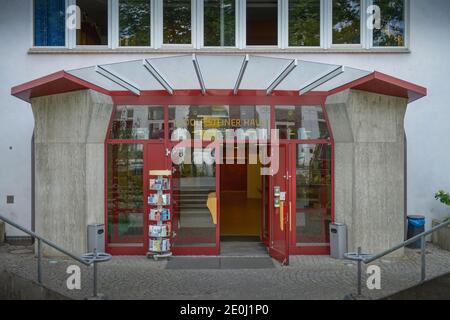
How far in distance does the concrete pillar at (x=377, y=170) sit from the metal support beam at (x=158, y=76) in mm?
3423

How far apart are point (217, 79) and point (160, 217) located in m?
2.94

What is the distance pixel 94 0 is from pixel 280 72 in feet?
17.5

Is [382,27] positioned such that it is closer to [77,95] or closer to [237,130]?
[237,130]

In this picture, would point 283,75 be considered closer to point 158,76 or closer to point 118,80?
point 158,76

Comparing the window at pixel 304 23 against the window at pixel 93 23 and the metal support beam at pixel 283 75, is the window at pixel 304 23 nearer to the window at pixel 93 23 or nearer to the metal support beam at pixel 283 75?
the metal support beam at pixel 283 75

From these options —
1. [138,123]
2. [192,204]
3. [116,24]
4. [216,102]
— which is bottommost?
[192,204]

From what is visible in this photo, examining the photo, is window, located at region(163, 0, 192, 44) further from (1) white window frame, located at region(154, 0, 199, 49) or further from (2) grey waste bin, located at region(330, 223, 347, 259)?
(2) grey waste bin, located at region(330, 223, 347, 259)

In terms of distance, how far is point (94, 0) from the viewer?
11891mm

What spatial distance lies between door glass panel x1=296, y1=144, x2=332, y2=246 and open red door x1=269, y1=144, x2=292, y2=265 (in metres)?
0.35

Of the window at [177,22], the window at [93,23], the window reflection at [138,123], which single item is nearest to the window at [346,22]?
the window at [177,22]

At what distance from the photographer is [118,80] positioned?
371 inches

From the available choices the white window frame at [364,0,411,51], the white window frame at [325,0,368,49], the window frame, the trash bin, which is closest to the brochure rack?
the window frame

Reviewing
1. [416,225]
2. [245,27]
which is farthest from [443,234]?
[245,27]

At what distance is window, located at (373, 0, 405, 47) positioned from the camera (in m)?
12.0
